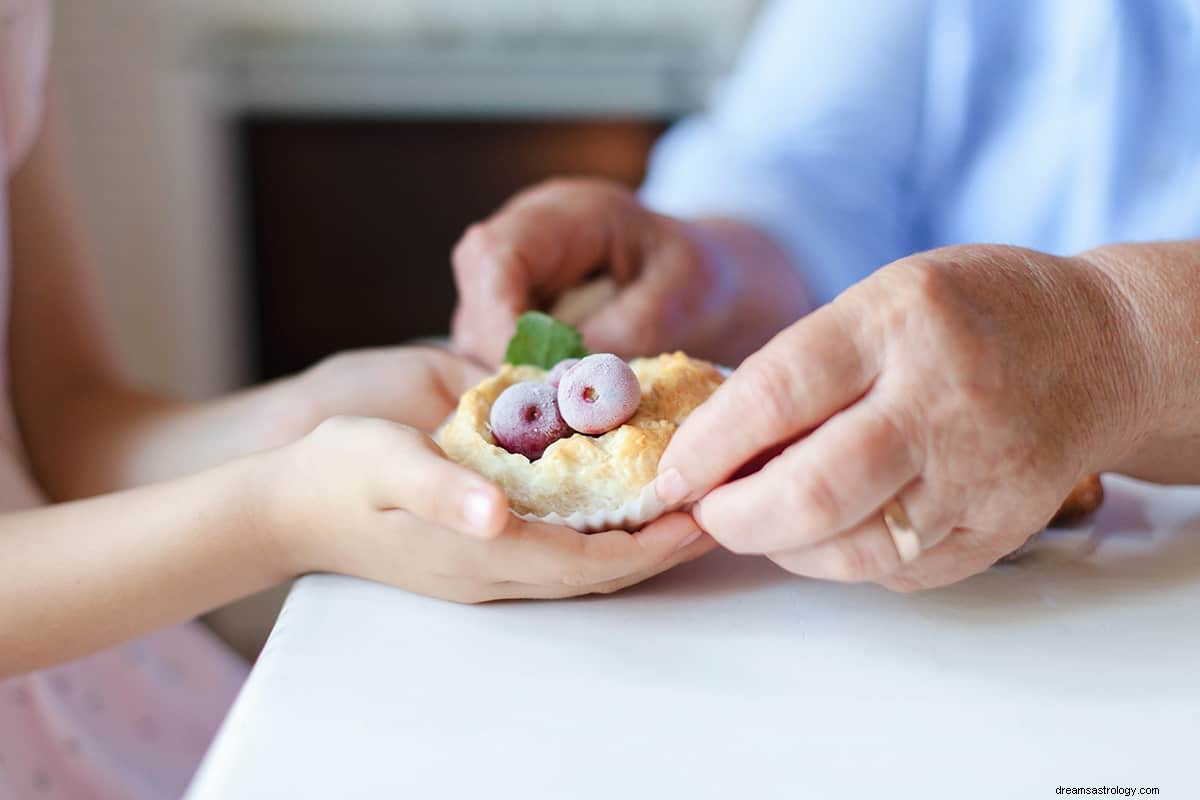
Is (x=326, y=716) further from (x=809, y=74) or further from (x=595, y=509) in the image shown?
(x=809, y=74)

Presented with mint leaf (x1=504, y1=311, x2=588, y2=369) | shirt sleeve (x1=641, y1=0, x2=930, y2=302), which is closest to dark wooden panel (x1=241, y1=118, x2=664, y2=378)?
shirt sleeve (x1=641, y1=0, x2=930, y2=302)

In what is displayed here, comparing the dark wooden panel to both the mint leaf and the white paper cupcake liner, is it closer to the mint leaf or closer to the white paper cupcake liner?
the mint leaf

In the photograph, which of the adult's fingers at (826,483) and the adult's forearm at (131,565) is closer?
the adult's fingers at (826,483)

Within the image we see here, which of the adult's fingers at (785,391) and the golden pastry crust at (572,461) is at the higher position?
the adult's fingers at (785,391)

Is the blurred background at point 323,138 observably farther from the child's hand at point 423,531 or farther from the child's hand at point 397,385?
the child's hand at point 423,531

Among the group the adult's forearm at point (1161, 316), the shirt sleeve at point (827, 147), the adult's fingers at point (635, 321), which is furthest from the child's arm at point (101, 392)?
the shirt sleeve at point (827, 147)

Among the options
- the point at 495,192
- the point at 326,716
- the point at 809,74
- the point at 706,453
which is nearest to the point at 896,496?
the point at 706,453
